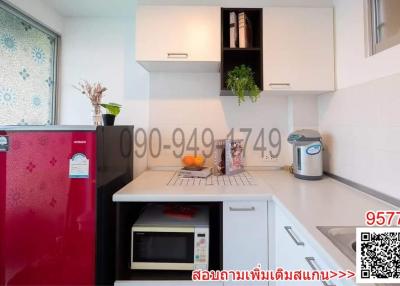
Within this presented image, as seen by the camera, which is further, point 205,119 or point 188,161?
point 205,119

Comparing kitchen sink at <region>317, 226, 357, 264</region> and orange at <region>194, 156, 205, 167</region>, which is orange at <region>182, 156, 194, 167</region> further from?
kitchen sink at <region>317, 226, 357, 264</region>

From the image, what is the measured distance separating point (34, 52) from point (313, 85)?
2206 mm

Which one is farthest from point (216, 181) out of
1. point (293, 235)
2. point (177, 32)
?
point (177, 32)

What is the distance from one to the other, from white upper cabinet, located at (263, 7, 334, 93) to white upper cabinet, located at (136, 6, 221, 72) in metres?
0.39

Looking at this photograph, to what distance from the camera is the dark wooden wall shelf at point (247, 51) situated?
1576mm

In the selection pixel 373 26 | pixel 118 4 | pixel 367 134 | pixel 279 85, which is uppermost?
pixel 118 4

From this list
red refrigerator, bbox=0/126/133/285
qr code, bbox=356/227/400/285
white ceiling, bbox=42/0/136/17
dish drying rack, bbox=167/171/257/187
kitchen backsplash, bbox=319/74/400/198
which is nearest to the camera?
qr code, bbox=356/227/400/285

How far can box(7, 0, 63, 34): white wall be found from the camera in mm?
1616

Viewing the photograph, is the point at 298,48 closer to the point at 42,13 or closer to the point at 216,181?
the point at 216,181

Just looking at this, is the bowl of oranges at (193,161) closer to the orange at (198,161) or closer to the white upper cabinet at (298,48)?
the orange at (198,161)

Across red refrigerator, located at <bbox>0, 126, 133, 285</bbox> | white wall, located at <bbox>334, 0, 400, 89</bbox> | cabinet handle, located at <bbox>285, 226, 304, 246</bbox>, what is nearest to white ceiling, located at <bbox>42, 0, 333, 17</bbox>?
white wall, located at <bbox>334, 0, 400, 89</bbox>

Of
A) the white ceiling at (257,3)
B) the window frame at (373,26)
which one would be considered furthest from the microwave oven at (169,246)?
the white ceiling at (257,3)

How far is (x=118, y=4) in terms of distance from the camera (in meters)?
1.75

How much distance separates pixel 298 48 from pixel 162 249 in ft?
5.34
